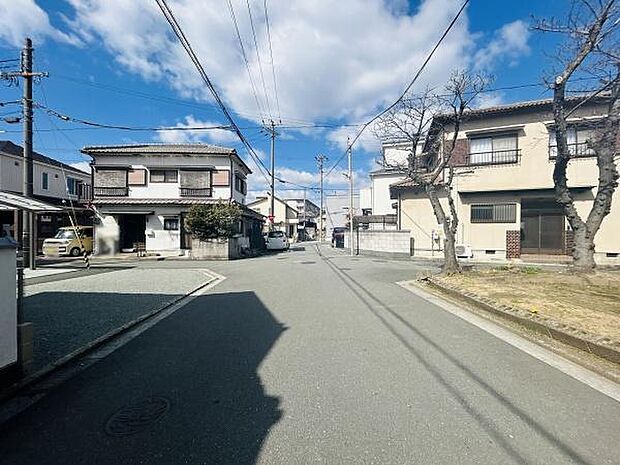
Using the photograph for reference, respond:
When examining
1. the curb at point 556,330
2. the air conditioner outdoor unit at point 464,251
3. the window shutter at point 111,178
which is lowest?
the curb at point 556,330

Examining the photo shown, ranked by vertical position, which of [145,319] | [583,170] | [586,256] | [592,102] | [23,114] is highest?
[592,102]

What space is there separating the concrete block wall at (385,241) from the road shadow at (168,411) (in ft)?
52.7

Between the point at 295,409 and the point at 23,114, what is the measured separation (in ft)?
54.6

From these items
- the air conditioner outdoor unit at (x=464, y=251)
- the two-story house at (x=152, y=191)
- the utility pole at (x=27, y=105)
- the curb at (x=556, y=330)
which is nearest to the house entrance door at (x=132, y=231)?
the two-story house at (x=152, y=191)

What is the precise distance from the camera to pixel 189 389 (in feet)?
11.4

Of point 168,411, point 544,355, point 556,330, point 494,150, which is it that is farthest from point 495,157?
point 168,411

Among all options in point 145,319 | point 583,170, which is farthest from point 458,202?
point 145,319

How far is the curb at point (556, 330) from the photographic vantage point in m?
4.30

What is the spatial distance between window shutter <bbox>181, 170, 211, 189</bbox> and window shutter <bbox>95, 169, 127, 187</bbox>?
3.83 metres

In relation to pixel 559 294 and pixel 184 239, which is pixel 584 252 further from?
pixel 184 239

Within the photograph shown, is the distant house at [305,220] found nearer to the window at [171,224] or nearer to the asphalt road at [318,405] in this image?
the window at [171,224]

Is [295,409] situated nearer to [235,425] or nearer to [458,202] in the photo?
[235,425]

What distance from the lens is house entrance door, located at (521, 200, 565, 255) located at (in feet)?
57.5

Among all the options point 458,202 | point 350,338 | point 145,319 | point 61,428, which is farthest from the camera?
point 458,202
